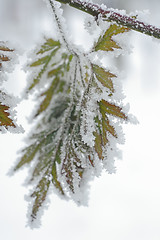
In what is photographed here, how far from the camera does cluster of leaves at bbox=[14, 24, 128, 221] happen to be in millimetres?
983

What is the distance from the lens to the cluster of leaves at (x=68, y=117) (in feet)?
3.23

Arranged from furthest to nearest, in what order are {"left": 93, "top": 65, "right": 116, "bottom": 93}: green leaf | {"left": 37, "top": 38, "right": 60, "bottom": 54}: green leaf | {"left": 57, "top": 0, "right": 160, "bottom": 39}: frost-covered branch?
1. {"left": 37, "top": 38, "right": 60, "bottom": 54}: green leaf
2. {"left": 93, "top": 65, "right": 116, "bottom": 93}: green leaf
3. {"left": 57, "top": 0, "right": 160, "bottom": 39}: frost-covered branch

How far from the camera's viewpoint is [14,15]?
12.1 feet

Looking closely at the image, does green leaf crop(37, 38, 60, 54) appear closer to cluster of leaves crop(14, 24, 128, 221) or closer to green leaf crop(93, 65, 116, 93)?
cluster of leaves crop(14, 24, 128, 221)

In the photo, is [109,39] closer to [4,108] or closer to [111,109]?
[111,109]

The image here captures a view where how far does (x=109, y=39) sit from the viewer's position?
0.91 m

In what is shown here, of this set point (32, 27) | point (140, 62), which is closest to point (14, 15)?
point (32, 27)

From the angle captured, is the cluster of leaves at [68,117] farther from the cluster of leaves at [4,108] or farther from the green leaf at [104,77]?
the cluster of leaves at [4,108]

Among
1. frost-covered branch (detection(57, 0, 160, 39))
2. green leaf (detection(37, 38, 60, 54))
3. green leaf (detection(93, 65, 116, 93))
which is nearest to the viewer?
frost-covered branch (detection(57, 0, 160, 39))

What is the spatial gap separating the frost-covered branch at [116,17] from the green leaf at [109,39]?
0.14 feet

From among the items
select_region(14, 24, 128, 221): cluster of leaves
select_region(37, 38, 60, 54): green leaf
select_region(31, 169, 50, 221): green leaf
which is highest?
select_region(37, 38, 60, 54): green leaf

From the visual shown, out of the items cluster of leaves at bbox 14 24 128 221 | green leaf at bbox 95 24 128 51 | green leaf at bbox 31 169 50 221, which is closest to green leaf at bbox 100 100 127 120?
cluster of leaves at bbox 14 24 128 221

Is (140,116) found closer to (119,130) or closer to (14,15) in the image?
(14,15)

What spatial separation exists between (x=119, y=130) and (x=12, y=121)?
14.7 inches
